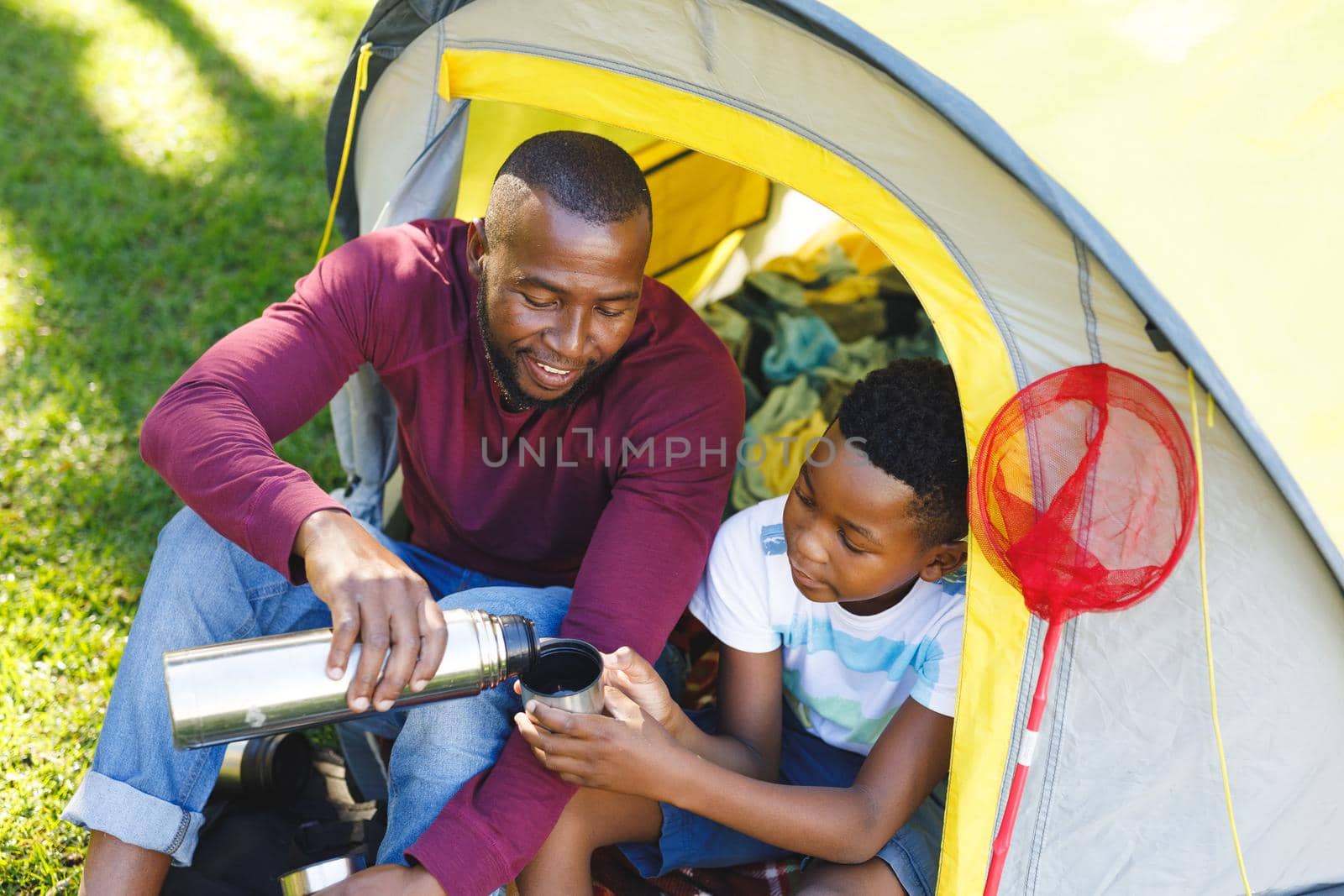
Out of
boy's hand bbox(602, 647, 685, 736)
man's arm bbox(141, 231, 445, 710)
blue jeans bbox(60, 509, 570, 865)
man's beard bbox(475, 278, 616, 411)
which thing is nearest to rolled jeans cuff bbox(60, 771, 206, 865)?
blue jeans bbox(60, 509, 570, 865)

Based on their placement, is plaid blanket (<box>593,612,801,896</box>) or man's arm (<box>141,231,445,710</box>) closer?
man's arm (<box>141,231,445,710</box>)

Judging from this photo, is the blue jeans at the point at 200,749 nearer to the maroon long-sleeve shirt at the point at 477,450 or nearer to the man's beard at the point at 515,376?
the maroon long-sleeve shirt at the point at 477,450

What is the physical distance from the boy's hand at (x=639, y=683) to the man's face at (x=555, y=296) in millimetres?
392

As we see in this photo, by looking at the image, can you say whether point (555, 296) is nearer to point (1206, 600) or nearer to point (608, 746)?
point (608, 746)

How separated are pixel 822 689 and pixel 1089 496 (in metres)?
0.53

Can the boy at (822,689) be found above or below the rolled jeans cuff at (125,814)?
above

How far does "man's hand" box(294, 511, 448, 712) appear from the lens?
48.3 inches

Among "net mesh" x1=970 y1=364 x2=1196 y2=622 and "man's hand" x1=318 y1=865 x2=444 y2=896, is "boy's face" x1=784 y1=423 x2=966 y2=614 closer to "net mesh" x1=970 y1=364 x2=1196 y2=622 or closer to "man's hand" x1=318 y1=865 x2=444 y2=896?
"net mesh" x1=970 y1=364 x2=1196 y2=622

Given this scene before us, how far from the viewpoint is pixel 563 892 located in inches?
57.4

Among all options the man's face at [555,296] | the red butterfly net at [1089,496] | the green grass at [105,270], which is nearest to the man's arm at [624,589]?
the man's face at [555,296]

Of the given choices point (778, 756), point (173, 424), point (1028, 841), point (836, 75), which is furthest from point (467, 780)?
point (836, 75)

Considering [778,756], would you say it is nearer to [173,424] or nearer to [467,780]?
[467,780]

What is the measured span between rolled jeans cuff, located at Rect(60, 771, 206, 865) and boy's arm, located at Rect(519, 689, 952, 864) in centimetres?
48

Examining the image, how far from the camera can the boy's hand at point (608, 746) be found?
1.30 metres
